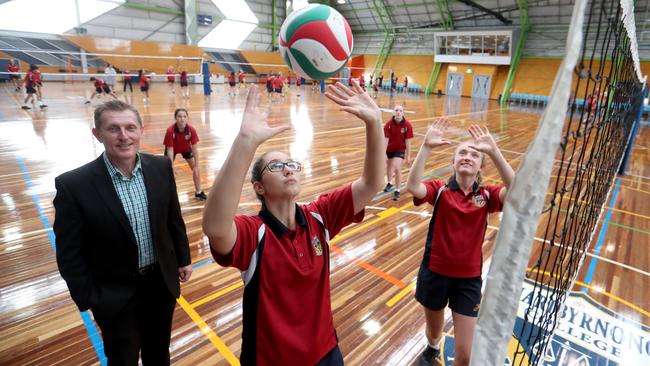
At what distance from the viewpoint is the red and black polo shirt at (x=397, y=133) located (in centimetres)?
667

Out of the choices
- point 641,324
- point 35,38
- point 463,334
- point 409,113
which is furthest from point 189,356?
point 35,38

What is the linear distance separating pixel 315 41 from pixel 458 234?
1819mm

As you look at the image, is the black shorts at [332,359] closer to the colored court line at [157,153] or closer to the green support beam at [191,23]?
the colored court line at [157,153]

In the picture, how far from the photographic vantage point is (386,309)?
3.88 m

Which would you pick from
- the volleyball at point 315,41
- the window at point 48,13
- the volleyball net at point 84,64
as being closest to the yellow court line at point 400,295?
the volleyball at point 315,41

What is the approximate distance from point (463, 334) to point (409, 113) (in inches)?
649

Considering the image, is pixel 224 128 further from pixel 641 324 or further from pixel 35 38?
pixel 35 38

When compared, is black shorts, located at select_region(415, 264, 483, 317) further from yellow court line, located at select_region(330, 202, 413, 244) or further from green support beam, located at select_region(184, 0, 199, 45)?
green support beam, located at select_region(184, 0, 199, 45)

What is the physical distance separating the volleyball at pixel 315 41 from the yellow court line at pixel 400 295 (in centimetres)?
251

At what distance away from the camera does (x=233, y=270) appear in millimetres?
4445

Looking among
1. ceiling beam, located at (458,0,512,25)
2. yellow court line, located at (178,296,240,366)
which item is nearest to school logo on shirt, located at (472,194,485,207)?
yellow court line, located at (178,296,240,366)

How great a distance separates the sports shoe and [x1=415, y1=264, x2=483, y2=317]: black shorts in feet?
2.25

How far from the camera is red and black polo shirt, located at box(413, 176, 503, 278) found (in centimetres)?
268

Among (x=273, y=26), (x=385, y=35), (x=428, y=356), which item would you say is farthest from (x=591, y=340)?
(x=273, y=26)
